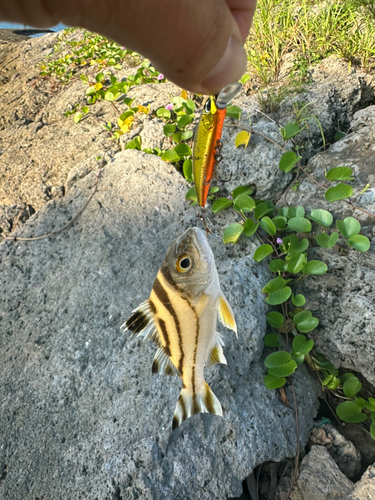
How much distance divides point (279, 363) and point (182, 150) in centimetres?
175

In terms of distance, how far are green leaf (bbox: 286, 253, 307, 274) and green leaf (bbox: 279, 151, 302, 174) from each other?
2.13 feet

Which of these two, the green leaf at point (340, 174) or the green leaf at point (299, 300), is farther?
the green leaf at point (340, 174)

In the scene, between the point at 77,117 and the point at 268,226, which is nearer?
the point at 268,226

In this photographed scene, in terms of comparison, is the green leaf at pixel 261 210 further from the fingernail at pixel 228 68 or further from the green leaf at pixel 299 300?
the fingernail at pixel 228 68

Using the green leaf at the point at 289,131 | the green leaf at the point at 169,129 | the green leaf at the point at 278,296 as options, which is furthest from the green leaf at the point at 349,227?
the green leaf at the point at 169,129

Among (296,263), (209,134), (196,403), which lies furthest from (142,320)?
(296,263)

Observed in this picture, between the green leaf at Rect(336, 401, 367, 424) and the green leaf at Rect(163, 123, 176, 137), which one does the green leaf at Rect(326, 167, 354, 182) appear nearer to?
the green leaf at Rect(163, 123, 176, 137)

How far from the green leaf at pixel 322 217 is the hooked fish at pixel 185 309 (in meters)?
1.31

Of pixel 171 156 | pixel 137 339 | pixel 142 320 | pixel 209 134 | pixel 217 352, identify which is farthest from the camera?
pixel 171 156

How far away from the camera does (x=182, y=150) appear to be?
290 cm

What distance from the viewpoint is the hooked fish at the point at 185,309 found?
49.8 inches

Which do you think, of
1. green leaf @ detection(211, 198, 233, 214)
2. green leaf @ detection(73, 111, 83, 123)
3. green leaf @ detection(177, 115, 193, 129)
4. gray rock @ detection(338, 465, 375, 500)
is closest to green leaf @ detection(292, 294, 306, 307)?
green leaf @ detection(211, 198, 233, 214)

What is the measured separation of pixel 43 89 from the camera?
16.2 feet

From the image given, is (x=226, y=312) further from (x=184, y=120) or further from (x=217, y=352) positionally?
(x=184, y=120)
